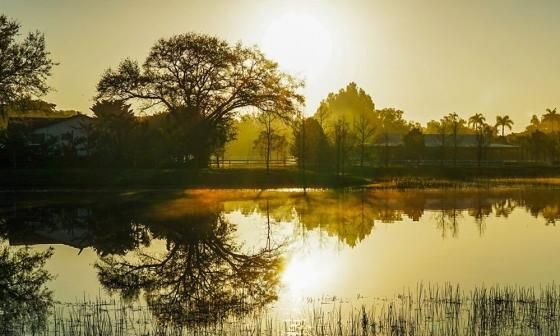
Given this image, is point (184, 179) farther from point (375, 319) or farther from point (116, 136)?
point (375, 319)

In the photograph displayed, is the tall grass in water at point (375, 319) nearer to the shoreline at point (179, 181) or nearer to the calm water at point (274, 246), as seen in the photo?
the calm water at point (274, 246)

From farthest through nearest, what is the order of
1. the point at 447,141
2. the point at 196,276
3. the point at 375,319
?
1. the point at 447,141
2. the point at 196,276
3. the point at 375,319

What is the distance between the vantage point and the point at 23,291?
20859 millimetres

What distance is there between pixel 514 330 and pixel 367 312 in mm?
3611

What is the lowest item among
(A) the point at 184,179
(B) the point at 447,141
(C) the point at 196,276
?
(C) the point at 196,276

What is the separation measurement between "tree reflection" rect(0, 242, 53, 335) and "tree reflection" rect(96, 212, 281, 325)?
218 centimetres

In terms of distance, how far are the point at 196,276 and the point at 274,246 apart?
8103 mm

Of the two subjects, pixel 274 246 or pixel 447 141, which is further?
pixel 447 141

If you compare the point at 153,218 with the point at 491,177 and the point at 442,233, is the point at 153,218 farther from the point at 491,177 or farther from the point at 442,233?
the point at 491,177

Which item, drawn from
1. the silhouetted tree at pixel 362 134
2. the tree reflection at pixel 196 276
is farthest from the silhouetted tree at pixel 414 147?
the tree reflection at pixel 196 276

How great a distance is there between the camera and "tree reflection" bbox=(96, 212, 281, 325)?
17812 mm

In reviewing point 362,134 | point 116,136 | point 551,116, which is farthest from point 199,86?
point 551,116

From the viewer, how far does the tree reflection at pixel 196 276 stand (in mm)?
17812

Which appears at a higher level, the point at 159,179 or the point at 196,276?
the point at 159,179
